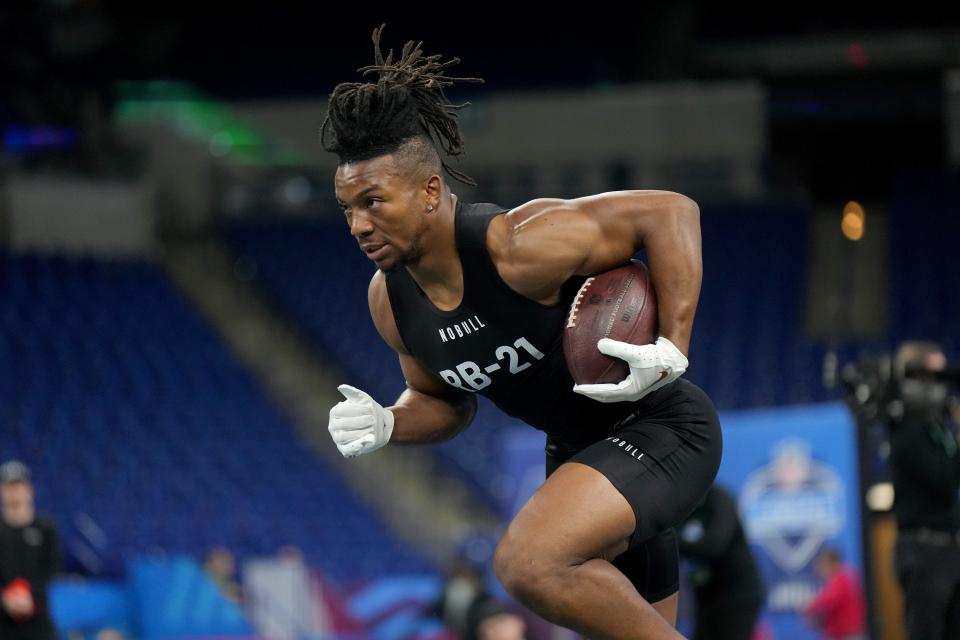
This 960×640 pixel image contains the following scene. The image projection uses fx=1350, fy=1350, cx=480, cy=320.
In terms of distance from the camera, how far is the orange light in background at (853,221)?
1962 centimetres

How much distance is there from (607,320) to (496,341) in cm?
38

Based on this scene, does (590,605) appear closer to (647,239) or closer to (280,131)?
(647,239)

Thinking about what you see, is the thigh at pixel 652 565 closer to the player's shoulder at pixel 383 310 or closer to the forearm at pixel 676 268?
the forearm at pixel 676 268

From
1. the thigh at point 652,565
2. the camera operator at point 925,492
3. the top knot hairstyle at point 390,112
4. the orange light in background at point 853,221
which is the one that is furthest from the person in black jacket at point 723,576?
the orange light in background at point 853,221

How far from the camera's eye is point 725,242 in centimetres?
1964

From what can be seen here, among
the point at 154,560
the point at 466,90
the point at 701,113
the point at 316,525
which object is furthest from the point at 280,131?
the point at 154,560

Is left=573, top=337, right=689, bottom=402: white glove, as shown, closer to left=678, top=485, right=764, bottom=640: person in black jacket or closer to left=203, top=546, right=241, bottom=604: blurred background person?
left=678, top=485, right=764, bottom=640: person in black jacket

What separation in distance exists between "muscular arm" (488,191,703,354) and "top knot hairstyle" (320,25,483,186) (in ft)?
1.10

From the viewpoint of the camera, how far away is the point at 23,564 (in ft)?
24.7

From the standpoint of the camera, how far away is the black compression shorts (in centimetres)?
362

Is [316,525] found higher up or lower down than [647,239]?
lower down

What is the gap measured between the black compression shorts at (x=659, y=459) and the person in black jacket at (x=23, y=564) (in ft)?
14.7

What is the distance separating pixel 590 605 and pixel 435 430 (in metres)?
1.07

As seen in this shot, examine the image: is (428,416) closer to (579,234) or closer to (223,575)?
(579,234)
